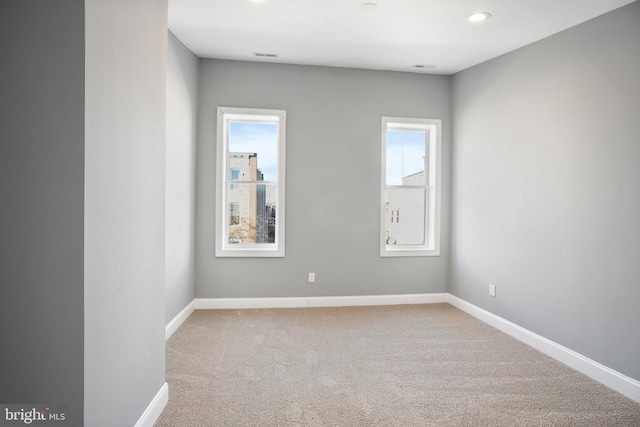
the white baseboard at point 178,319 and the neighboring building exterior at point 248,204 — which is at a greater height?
the neighboring building exterior at point 248,204

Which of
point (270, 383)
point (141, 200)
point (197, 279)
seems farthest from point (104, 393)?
point (197, 279)

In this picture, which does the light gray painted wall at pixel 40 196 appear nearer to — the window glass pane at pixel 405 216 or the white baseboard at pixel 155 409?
the white baseboard at pixel 155 409

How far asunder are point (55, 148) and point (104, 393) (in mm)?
1026

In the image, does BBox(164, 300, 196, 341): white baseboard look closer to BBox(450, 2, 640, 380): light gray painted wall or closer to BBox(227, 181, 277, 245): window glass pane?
BBox(227, 181, 277, 245): window glass pane

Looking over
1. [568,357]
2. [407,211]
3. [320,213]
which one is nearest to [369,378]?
[568,357]

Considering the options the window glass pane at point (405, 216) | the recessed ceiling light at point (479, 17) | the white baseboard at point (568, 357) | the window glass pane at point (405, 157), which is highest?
the recessed ceiling light at point (479, 17)

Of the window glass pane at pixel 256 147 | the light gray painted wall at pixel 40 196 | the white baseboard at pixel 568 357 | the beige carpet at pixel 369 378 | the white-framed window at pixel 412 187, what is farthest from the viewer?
the white-framed window at pixel 412 187

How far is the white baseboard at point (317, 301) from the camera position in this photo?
4359 mm

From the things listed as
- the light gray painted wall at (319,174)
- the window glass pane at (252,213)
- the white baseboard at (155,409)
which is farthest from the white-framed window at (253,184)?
the white baseboard at (155,409)

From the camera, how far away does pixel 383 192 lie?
4617 mm

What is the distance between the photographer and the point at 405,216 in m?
4.84

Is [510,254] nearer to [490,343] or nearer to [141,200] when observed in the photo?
[490,343]

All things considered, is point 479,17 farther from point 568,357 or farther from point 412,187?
point 568,357

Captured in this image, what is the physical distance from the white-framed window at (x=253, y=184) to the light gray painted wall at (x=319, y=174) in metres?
0.11
